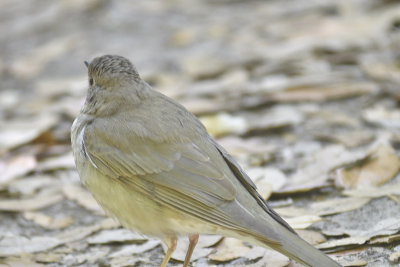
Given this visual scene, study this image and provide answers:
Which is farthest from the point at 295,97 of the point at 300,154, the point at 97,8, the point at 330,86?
the point at 97,8

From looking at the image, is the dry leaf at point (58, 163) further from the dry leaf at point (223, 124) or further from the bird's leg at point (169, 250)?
the bird's leg at point (169, 250)

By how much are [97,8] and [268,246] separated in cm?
711

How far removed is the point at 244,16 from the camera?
9109 millimetres

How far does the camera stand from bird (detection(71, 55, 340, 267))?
3.52 meters

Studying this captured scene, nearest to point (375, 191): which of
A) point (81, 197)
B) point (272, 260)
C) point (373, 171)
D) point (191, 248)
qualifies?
point (373, 171)

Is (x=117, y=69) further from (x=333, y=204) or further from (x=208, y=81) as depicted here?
(x=208, y=81)

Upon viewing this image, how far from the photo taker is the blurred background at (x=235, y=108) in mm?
4293

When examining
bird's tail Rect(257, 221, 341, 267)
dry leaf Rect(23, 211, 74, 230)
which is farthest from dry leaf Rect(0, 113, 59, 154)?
bird's tail Rect(257, 221, 341, 267)

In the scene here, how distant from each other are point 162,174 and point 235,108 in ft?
8.75

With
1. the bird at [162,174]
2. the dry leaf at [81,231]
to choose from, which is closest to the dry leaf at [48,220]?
the dry leaf at [81,231]

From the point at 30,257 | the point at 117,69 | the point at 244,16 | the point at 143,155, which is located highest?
the point at 244,16

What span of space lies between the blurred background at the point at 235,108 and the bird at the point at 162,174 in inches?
19.6

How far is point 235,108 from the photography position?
636 centimetres

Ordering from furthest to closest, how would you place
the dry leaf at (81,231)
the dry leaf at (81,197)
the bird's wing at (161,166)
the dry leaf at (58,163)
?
the dry leaf at (58,163)
the dry leaf at (81,197)
the dry leaf at (81,231)
the bird's wing at (161,166)
